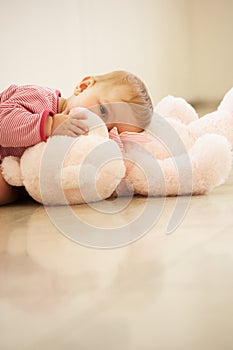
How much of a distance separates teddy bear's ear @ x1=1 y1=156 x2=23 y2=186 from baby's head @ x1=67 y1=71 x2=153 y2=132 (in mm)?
234

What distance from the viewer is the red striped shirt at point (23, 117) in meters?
1.18

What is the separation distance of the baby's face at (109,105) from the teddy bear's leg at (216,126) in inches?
9.9

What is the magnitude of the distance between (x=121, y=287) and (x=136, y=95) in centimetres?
71

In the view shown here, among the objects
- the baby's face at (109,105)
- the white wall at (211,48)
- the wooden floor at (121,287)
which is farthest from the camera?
the white wall at (211,48)

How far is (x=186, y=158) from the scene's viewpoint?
1.21m

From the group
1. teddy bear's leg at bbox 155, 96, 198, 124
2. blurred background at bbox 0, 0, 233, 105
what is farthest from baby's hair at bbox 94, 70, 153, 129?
blurred background at bbox 0, 0, 233, 105

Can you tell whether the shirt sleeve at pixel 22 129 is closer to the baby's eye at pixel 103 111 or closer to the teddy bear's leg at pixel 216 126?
the baby's eye at pixel 103 111

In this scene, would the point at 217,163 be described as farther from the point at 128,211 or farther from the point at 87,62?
the point at 87,62

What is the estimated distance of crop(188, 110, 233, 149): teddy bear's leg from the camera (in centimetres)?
153

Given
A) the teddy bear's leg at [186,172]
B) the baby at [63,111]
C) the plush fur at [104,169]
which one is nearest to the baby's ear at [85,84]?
the baby at [63,111]

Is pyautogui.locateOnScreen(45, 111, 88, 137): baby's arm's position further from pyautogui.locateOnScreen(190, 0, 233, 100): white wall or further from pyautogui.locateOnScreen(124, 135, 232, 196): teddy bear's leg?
pyautogui.locateOnScreen(190, 0, 233, 100): white wall

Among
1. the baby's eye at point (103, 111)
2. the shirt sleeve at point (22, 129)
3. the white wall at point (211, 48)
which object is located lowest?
the white wall at point (211, 48)

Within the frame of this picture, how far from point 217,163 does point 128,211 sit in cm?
23

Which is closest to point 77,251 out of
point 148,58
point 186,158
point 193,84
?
point 186,158
